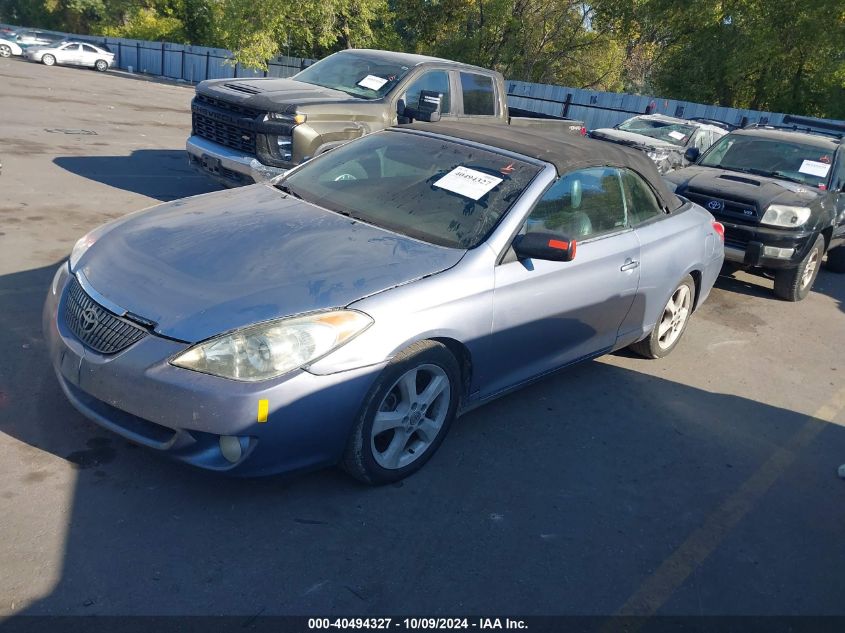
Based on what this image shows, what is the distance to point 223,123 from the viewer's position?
8.49 m

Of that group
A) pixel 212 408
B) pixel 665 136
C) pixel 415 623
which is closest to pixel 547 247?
pixel 212 408

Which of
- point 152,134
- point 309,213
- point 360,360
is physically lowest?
point 152,134

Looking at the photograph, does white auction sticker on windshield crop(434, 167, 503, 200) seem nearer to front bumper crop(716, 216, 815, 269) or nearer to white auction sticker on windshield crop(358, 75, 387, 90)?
front bumper crop(716, 216, 815, 269)

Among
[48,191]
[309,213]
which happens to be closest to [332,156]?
[309,213]

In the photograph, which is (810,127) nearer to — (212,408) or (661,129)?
(661,129)

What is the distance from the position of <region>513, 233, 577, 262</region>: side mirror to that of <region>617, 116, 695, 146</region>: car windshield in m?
11.9

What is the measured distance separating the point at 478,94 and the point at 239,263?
680 cm

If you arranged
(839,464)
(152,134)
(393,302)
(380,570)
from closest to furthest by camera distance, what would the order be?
(380,570) < (393,302) < (839,464) < (152,134)

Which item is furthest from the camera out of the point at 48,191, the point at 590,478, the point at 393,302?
the point at 48,191

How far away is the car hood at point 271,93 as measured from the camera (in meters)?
8.18

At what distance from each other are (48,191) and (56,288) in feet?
17.3

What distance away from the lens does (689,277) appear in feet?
19.5

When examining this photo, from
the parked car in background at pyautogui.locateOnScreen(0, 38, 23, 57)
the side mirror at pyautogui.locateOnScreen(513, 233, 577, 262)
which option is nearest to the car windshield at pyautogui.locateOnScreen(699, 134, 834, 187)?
the side mirror at pyautogui.locateOnScreen(513, 233, 577, 262)

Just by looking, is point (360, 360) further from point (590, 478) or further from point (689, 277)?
point (689, 277)
